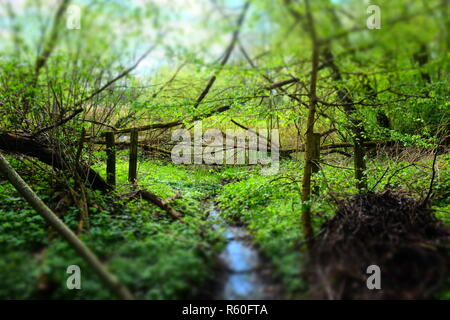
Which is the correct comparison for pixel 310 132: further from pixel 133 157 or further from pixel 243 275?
pixel 133 157

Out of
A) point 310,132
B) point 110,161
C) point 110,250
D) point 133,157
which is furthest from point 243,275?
point 133,157

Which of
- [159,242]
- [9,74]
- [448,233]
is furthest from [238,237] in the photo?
[9,74]

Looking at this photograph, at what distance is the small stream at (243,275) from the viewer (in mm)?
2576

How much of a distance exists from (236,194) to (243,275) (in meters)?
3.08

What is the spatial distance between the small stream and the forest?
2cm

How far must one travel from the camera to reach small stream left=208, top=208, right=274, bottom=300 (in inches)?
101

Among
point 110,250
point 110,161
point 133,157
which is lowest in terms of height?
point 110,250

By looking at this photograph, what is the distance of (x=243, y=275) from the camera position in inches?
Result: 110

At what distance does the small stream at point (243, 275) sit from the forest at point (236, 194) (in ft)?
0.06

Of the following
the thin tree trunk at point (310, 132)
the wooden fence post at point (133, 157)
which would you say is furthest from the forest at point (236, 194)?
the wooden fence post at point (133, 157)

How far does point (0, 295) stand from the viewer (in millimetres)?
2336
